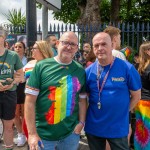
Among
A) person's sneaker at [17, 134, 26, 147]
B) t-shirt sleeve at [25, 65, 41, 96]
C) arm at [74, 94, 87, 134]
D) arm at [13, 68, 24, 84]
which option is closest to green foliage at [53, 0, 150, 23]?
person's sneaker at [17, 134, 26, 147]

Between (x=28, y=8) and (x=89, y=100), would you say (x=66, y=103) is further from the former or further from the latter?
(x=28, y=8)

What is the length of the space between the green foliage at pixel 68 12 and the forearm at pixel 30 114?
20054mm

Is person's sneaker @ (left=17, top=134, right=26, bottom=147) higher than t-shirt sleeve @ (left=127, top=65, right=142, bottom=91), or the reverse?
t-shirt sleeve @ (left=127, top=65, right=142, bottom=91)

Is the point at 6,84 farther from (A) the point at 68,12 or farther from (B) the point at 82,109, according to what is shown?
(A) the point at 68,12

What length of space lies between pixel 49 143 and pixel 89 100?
556mm

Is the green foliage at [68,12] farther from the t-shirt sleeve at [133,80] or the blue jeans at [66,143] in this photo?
the blue jeans at [66,143]

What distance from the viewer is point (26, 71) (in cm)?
397

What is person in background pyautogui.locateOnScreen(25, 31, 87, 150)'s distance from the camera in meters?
2.40

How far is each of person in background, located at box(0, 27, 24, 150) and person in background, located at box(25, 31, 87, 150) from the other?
142 centimetres

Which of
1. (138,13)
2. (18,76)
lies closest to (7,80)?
(18,76)

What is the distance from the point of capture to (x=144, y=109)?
3896 millimetres

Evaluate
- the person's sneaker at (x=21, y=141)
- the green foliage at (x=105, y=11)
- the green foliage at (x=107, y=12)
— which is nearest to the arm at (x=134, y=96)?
the person's sneaker at (x=21, y=141)

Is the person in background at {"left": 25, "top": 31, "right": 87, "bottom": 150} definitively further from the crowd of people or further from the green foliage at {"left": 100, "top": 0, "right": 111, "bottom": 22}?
the green foliage at {"left": 100, "top": 0, "right": 111, "bottom": 22}

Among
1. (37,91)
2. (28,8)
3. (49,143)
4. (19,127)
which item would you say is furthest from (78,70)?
(28,8)
